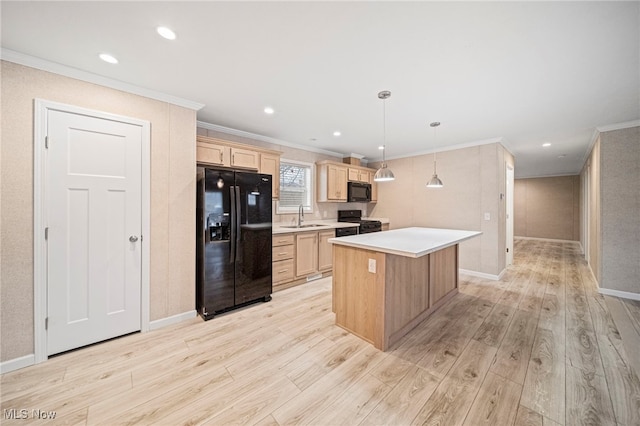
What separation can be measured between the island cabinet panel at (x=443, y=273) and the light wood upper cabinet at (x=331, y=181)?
2.48 m

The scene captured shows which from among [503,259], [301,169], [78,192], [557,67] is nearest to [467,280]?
[503,259]

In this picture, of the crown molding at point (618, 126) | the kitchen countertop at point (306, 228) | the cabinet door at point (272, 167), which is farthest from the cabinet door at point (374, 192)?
the crown molding at point (618, 126)

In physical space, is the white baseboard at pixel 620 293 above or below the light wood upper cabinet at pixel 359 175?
below

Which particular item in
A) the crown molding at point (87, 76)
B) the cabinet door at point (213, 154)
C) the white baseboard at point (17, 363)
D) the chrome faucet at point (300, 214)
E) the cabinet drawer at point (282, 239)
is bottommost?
the white baseboard at point (17, 363)

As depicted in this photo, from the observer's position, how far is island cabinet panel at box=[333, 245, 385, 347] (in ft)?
7.35

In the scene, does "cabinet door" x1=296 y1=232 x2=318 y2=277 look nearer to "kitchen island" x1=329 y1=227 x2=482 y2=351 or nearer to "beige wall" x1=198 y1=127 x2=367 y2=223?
"beige wall" x1=198 y1=127 x2=367 y2=223

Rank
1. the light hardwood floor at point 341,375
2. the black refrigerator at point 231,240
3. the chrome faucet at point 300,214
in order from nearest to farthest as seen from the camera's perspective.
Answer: the light hardwood floor at point 341,375, the black refrigerator at point 231,240, the chrome faucet at point 300,214

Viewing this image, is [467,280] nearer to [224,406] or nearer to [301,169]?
[301,169]

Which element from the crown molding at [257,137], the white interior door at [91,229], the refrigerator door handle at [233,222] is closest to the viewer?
the white interior door at [91,229]

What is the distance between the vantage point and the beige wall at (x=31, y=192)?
1.92 metres

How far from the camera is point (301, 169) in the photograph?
16.5 feet

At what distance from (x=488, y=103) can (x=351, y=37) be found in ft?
6.92

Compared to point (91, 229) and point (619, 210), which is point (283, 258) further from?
point (619, 210)

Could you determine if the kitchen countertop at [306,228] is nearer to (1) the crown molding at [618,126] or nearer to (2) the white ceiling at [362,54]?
(2) the white ceiling at [362,54]
